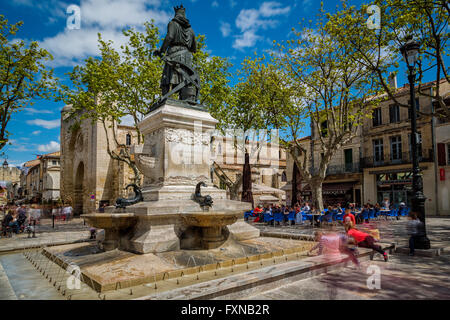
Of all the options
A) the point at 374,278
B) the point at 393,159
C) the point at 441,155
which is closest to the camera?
the point at 374,278

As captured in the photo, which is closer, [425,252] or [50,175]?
[425,252]

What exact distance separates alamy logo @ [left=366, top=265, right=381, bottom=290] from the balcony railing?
81.3 feet

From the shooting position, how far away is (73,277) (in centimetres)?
501

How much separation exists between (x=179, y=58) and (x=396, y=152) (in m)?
27.0

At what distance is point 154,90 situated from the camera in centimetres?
1855

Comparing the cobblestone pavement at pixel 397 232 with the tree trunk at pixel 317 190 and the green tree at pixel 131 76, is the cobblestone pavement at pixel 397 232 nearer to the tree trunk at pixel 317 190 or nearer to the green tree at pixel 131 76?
the tree trunk at pixel 317 190

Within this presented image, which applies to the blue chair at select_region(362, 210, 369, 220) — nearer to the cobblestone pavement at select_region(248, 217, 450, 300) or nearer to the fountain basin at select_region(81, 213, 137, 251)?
the cobblestone pavement at select_region(248, 217, 450, 300)

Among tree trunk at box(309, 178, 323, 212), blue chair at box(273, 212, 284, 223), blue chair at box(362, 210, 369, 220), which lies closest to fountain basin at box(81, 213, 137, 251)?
blue chair at box(273, 212, 284, 223)

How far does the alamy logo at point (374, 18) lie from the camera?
12305 mm

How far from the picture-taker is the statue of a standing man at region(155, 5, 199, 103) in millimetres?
8094

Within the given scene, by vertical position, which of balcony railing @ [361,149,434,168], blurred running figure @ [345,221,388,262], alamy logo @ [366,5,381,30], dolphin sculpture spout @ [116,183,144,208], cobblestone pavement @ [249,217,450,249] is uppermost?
alamy logo @ [366,5,381,30]

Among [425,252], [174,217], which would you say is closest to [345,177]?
[425,252]

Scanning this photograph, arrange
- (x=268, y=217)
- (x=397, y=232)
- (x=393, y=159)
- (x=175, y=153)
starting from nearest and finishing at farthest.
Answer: (x=175, y=153) → (x=397, y=232) → (x=268, y=217) → (x=393, y=159)

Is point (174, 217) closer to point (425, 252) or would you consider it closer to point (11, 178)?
point (425, 252)
